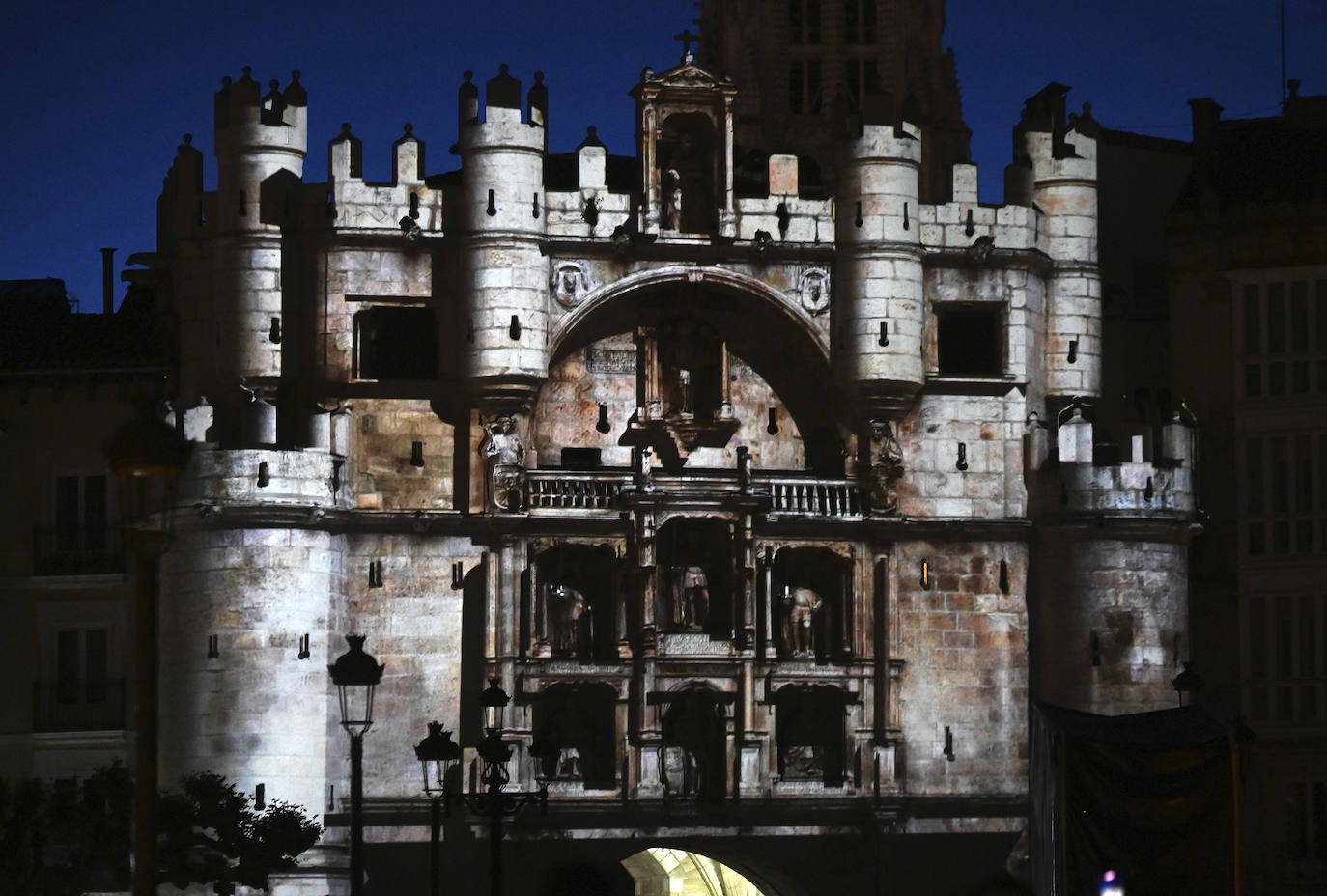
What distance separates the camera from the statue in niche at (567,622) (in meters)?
55.1

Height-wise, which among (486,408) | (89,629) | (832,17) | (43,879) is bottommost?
(43,879)

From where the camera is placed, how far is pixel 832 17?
74250 mm

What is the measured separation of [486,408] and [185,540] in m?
6.24

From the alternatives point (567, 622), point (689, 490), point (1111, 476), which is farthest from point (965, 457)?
point (567, 622)

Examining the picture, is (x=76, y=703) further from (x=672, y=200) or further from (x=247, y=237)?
(x=672, y=200)

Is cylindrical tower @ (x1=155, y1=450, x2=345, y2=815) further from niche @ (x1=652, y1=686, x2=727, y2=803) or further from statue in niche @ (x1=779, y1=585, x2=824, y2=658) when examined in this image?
statue in niche @ (x1=779, y1=585, x2=824, y2=658)

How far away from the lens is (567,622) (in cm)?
5519

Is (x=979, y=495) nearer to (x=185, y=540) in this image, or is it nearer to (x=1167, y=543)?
(x=1167, y=543)

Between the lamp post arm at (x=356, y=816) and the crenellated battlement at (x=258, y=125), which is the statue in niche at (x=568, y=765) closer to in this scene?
the crenellated battlement at (x=258, y=125)

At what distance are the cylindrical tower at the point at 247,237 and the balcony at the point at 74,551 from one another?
12.5 feet

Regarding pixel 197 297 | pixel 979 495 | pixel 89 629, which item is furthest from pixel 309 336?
pixel 979 495

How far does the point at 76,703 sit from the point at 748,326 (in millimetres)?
14983

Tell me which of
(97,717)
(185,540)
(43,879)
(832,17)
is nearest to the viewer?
(43,879)

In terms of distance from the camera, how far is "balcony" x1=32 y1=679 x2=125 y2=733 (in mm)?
56719
